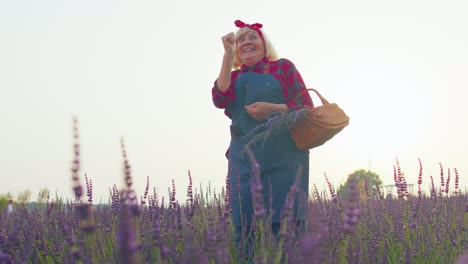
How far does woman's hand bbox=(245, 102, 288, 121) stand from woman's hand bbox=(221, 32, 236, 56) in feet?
1.37

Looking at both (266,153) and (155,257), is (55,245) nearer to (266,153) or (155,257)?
(155,257)

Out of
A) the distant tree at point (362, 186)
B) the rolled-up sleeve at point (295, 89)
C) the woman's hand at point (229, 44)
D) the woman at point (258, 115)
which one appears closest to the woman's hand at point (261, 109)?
the woman at point (258, 115)

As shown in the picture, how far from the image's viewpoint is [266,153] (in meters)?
4.01

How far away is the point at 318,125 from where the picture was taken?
3.88 metres

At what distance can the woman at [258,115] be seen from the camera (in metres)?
4.02

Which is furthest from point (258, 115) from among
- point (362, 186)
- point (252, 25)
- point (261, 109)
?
point (362, 186)

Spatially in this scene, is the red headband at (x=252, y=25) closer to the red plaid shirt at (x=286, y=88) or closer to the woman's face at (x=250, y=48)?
the woman's face at (x=250, y=48)

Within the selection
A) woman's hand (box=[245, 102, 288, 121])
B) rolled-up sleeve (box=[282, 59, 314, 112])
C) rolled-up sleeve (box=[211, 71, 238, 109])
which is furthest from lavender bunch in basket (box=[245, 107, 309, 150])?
rolled-up sleeve (box=[211, 71, 238, 109])

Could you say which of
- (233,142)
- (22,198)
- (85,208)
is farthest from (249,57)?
(22,198)

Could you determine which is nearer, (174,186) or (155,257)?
(155,257)

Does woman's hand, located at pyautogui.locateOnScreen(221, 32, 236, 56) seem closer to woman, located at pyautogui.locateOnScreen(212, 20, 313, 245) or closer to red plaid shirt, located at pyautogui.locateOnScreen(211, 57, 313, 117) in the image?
woman, located at pyautogui.locateOnScreen(212, 20, 313, 245)

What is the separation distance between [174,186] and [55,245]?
102cm

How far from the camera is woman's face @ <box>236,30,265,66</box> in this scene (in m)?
4.36

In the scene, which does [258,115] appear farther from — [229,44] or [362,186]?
[362,186]
